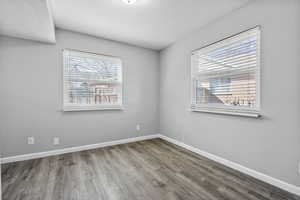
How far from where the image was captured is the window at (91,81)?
2879mm

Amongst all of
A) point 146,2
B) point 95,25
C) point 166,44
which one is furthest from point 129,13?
point 166,44

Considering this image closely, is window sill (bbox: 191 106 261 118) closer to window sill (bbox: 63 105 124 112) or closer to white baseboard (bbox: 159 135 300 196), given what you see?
white baseboard (bbox: 159 135 300 196)

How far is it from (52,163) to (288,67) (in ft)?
12.0

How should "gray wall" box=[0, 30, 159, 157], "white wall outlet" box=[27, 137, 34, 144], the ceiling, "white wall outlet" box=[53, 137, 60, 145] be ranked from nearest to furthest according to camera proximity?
the ceiling, "gray wall" box=[0, 30, 159, 157], "white wall outlet" box=[27, 137, 34, 144], "white wall outlet" box=[53, 137, 60, 145]

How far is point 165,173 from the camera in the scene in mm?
2129

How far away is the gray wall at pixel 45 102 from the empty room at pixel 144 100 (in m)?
0.02

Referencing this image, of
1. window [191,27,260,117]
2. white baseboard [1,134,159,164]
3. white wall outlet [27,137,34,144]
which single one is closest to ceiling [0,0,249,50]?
window [191,27,260,117]

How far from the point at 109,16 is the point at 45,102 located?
195 cm

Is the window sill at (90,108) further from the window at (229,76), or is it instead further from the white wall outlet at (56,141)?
the window at (229,76)

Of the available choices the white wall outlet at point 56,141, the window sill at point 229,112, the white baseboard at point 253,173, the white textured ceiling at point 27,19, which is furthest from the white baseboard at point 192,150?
the white textured ceiling at point 27,19

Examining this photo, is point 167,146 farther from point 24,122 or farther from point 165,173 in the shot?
point 24,122

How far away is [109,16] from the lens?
2.37m

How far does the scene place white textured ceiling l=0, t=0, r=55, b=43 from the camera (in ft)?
5.58

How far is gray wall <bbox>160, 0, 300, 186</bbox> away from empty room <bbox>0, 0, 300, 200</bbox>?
13mm
